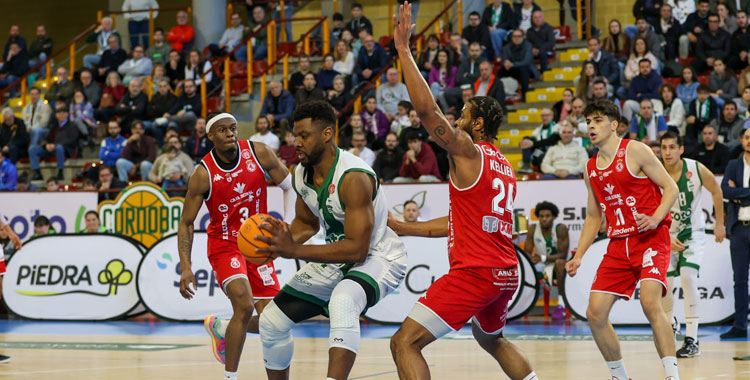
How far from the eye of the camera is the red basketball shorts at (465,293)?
19.2 ft

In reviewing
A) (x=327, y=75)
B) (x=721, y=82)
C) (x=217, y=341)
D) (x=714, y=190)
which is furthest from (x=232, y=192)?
(x=327, y=75)

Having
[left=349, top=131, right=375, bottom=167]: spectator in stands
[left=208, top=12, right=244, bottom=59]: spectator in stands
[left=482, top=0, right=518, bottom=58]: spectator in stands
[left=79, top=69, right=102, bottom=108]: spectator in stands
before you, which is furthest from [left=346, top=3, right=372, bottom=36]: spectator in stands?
[left=79, top=69, right=102, bottom=108]: spectator in stands

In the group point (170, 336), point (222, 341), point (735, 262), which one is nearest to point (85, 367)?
point (222, 341)

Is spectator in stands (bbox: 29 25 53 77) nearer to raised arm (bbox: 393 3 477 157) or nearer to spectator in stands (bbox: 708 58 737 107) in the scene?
spectator in stands (bbox: 708 58 737 107)

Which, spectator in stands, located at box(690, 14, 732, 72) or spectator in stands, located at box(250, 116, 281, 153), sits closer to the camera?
spectator in stands, located at box(690, 14, 732, 72)

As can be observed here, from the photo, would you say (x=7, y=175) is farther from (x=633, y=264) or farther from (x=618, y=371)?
(x=618, y=371)

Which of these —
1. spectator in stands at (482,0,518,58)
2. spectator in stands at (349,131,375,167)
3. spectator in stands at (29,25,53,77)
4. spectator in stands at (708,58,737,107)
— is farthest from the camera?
spectator in stands at (29,25,53,77)

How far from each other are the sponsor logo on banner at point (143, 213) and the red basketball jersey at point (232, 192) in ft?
25.4

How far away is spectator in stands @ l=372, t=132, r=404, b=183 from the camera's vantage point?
16.2 metres

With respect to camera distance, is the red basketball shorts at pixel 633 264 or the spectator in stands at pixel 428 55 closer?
the red basketball shorts at pixel 633 264

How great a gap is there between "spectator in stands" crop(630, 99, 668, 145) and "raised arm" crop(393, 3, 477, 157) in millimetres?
10475

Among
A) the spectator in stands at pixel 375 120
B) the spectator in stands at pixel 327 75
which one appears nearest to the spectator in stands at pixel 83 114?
the spectator in stands at pixel 327 75

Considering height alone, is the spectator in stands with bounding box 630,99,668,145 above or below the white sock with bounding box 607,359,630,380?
above

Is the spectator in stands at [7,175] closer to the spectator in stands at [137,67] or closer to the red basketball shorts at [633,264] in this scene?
the spectator in stands at [137,67]
